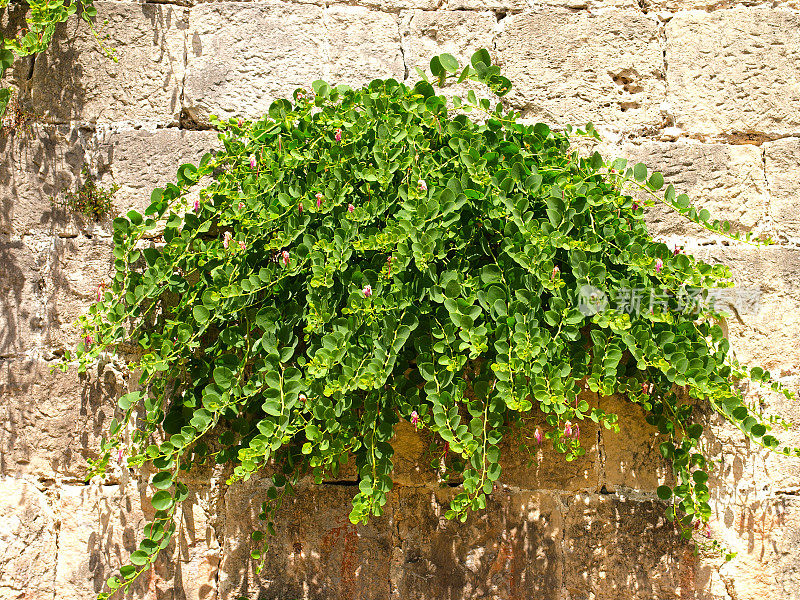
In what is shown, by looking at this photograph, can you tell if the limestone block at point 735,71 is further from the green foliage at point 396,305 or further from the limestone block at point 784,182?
the green foliage at point 396,305

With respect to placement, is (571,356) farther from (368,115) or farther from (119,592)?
(119,592)

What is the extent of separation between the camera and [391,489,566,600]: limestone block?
1.72 meters

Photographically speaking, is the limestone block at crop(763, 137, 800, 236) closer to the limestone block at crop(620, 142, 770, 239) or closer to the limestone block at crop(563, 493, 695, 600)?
the limestone block at crop(620, 142, 770, 239)

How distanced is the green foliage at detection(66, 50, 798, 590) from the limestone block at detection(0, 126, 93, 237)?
28 cm

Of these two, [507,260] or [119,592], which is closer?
[507,260]

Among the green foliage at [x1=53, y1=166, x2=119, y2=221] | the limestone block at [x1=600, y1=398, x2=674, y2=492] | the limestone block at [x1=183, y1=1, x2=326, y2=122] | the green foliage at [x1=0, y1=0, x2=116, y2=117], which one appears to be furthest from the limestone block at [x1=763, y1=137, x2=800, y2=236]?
the green foliage at [x1=0, y1=0, x2=116, y2=117]

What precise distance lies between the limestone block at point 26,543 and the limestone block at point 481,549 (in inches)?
38.4

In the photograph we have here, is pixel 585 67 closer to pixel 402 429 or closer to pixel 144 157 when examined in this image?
pixel 402 429

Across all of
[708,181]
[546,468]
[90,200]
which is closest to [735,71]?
[708,181]

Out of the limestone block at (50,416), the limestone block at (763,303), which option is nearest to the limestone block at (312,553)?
the limestone block at (50,416)

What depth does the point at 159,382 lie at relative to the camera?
168 centimetres

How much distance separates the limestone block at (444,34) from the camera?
195cm

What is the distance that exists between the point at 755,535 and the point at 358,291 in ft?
4.27

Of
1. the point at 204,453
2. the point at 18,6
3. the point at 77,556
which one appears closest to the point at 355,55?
the point at 18,6
